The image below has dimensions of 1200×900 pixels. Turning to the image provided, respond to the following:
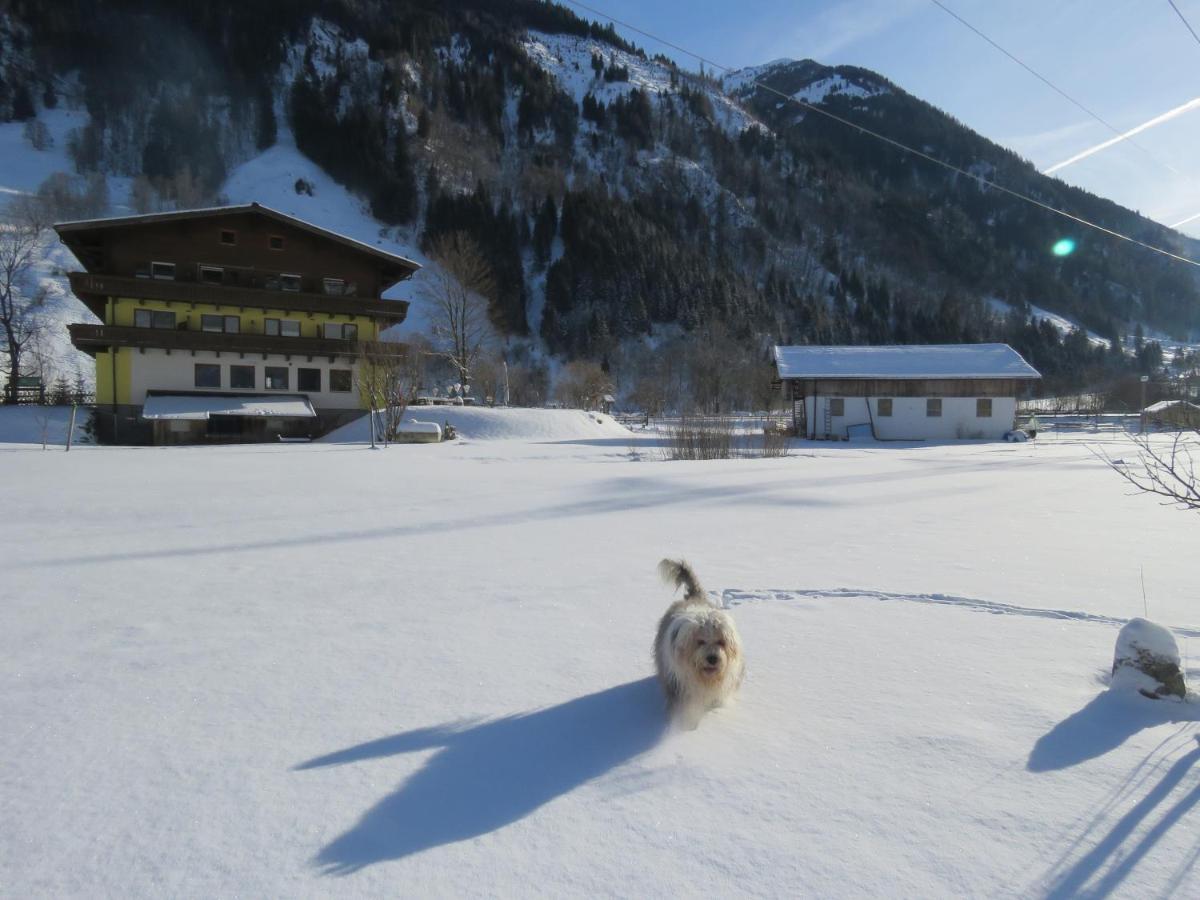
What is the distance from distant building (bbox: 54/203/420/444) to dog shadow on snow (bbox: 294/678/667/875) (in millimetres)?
33587

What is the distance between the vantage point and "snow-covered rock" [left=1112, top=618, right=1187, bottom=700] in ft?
10.4

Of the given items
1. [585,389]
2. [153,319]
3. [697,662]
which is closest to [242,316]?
[153,319]

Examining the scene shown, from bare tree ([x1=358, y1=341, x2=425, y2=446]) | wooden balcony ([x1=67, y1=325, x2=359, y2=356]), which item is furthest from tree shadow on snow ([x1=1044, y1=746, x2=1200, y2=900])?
wooden balcony ([x1=67, y1=325, x2=359, y2=356])

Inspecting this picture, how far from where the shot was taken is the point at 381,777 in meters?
2.51

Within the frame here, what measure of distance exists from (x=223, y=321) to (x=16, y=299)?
29580 millimetres

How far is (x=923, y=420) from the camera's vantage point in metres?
39.5


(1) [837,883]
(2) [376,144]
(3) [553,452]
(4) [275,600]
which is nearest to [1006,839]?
(1) [837,883]

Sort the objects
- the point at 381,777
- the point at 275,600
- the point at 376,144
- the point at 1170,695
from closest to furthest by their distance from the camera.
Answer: the point at 381,777 < the point at 1170,695 < the point at 275,600 < the point at 376,144

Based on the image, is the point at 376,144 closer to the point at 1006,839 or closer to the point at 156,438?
the point at 156,438

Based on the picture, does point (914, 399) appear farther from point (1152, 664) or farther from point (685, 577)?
point (685, 577)

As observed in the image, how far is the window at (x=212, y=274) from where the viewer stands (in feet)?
114

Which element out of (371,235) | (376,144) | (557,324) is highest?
(376,144)

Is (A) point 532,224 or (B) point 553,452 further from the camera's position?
(A) point 532,224

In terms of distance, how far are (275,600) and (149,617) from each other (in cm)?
79
